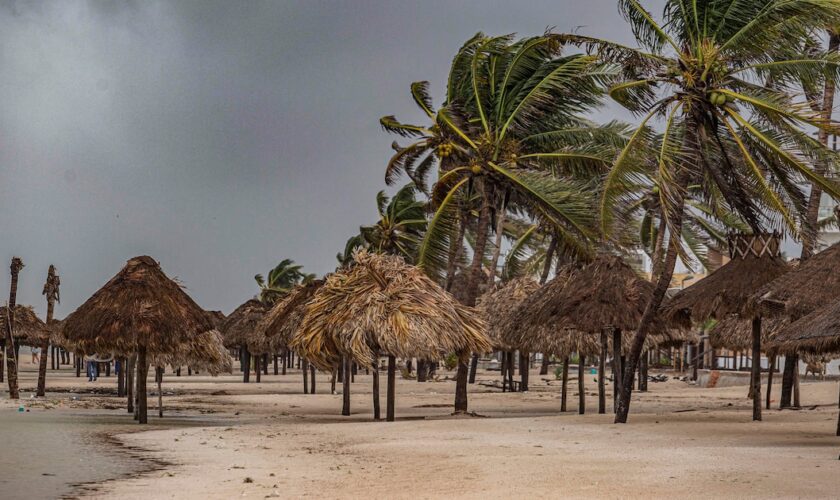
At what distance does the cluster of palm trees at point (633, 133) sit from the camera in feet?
55.2

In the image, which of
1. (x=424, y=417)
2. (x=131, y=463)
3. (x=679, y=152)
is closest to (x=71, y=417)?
(x=424, y=417)

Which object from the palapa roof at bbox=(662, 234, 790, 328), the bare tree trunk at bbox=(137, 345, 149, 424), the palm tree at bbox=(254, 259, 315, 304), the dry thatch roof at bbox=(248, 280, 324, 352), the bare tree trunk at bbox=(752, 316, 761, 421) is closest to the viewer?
the palapa roof at bbox=(662, 234, 790, 328)

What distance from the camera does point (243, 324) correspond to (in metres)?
45.8

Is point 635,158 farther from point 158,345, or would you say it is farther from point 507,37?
point 158,345

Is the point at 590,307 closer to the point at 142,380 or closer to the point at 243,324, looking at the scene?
the point at 142,380

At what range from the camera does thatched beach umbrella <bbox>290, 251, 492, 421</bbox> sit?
63.9ft

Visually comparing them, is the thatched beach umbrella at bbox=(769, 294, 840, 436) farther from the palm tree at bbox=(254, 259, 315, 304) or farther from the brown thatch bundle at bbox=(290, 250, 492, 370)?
the palm tree at bbox=(254, 259, 315, 304)

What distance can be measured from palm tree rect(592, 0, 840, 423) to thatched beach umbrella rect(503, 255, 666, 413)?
7.07 feet

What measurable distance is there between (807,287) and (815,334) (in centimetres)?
384

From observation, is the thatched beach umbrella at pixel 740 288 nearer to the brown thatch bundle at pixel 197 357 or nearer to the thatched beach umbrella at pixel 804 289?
the thatched beach umbrella at pixel 804 289

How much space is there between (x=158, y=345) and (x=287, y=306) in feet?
35.4

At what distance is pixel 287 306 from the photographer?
30750 mm

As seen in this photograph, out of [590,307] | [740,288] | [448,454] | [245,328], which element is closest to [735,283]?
[740,288]

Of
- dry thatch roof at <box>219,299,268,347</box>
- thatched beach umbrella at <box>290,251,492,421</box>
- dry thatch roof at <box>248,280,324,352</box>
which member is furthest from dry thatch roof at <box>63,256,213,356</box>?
dry thatch roof at <box>219,299,268,347</box>
